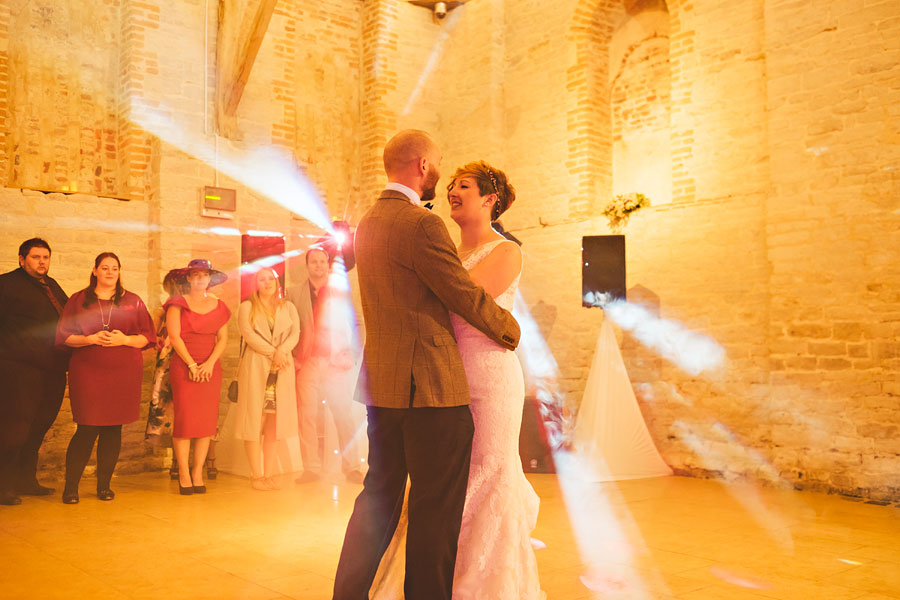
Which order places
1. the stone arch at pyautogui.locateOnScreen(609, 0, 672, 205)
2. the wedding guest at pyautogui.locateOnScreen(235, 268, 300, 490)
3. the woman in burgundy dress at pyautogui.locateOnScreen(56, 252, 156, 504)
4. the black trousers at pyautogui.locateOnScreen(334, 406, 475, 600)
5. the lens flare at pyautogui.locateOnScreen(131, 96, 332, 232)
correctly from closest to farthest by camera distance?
the black trousers at pyautogui.locateOnScreen(334, 406, 475, 600), the woman in burgundy dress at pyautogui.locateOnScreen(56, 252, 156, 504), the wedding guest at pyautogui.locateOnScreen(235, 268, 300, 490), the lens flare at pyautogui.locateOnScreen(131, 96, 332, 232), the stone arch at pyautogui.locateOnScreen(609, 0, 672, 205)

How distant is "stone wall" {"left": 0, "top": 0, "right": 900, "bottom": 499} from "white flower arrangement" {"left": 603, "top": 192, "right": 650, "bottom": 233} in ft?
0.51

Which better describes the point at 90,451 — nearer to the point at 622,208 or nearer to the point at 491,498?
the point at 491,498

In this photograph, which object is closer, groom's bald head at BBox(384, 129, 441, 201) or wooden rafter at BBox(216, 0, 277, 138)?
groom's bald head at BBox(384, 129, 441, 201)

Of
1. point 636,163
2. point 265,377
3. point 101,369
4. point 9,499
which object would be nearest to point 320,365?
point 265,377

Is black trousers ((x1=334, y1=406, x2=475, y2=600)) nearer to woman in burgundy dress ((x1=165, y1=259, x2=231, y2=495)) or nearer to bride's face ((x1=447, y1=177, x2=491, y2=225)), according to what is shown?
bride's face ((x1=447, y1=177, x2=491, y2=225))

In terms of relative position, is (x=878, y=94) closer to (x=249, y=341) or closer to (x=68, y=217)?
(x=249, y=341)

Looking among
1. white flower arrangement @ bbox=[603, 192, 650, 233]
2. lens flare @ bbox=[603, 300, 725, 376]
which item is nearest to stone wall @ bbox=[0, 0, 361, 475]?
white flower arrangement @ bbox=[603, 192, 650, 233]

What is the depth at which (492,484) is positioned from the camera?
264 cm

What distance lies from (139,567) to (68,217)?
12.3 ft

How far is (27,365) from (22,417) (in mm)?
353

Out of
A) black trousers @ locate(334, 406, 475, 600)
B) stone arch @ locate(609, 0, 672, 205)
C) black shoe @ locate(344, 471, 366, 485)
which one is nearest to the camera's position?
black trousers @ locate(334, 406, 475, 600)

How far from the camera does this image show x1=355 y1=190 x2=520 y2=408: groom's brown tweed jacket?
240 cm

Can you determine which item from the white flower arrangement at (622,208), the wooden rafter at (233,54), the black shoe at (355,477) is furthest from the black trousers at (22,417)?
the white flower arrangement at (622,208)

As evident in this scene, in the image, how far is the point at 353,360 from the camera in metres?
6.16
